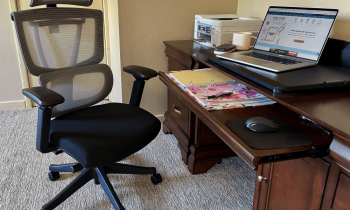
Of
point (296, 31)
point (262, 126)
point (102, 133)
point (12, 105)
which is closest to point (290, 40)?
point (296, 31)

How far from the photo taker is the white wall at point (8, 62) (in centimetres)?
254

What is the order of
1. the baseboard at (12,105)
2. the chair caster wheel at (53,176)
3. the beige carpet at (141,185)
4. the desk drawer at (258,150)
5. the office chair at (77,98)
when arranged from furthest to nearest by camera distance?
the baseboard at (12,105)
the chair caster wheel at (53,176)
the beige carpet at (141,185)
the office chair at (77,98)
the desk drawer at (258,150)

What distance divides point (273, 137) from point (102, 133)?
771 mm

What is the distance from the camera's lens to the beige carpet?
1.55 metres

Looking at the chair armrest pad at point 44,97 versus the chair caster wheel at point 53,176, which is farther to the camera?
the chair caster wheel at point 53,176

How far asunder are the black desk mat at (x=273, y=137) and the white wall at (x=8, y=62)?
2.45m

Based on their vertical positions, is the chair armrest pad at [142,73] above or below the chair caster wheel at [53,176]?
above

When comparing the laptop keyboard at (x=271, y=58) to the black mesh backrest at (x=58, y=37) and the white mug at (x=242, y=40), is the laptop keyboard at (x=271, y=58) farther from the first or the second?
the black mesh backrest at (x=58, y=37)

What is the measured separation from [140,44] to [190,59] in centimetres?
60

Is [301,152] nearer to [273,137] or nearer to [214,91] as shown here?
[273,137]

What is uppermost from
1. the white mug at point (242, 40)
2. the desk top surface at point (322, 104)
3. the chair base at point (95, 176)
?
the white mug at point (242, 40)

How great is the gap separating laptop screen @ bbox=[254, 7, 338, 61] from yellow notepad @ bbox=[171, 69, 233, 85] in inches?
10.7

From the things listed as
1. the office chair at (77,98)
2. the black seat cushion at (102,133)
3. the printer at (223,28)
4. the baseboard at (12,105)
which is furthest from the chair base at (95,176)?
the baseboard at (12,105)

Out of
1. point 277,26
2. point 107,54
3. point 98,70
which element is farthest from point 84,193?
point 107,54
